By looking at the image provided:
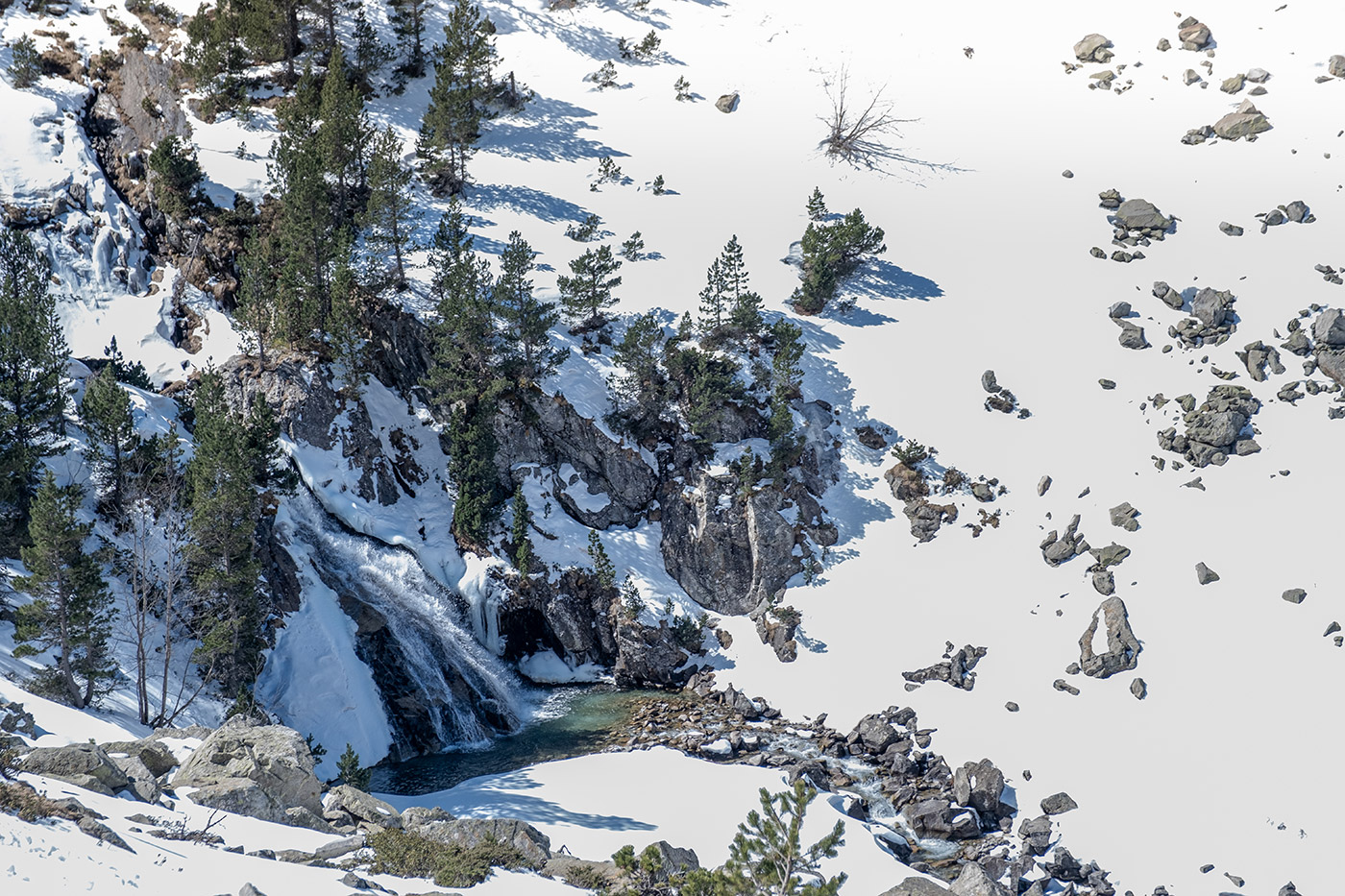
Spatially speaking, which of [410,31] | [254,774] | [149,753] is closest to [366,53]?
[410,31]

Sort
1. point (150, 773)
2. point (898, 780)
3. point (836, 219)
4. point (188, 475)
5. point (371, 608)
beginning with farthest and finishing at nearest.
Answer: point (836, 219)
point (371, 608)
point (898, 780)
point (188, 475)
point (150, 773)

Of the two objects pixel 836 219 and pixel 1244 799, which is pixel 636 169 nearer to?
pixel 836 219

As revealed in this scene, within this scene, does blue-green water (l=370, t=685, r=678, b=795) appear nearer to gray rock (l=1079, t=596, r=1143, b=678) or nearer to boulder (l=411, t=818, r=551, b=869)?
boulder (l=411, t=818, r=551, b=869)

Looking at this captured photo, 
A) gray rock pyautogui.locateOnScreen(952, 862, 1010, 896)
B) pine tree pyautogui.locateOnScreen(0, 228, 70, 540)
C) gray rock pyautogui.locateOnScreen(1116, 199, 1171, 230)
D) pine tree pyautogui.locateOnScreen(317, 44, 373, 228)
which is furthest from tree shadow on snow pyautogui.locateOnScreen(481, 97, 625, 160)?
gray rock pyautogui.locateOnScreen(952, 862, 1010, 896)

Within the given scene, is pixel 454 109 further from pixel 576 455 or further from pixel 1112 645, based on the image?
pixel 1112 645

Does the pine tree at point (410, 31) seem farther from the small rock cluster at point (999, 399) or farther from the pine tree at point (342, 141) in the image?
the small rock cluster at point (999, 399)

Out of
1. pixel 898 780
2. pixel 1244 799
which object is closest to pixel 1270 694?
pixel 1244 799
